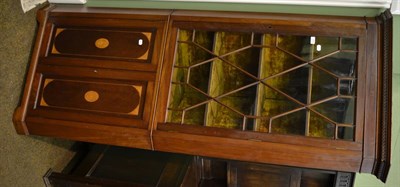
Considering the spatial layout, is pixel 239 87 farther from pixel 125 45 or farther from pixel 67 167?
pixel 67 167

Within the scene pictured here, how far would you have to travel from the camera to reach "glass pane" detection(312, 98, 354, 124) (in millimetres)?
958

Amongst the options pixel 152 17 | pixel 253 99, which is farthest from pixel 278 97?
pixel 152 17

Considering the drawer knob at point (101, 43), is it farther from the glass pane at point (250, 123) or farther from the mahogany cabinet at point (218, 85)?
the glass pane at point (250, 123)

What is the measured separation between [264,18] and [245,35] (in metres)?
0.08

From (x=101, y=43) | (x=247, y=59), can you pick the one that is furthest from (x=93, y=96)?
(x=247, y=59)

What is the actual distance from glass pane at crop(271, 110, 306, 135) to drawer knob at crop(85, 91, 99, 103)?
0.59 meters

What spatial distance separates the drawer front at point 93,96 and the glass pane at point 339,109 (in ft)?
1.86

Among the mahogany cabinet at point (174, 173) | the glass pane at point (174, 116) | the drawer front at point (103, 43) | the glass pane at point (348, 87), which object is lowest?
the mahogany cabinet at point (174, 173)

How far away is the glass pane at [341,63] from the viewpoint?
980mm

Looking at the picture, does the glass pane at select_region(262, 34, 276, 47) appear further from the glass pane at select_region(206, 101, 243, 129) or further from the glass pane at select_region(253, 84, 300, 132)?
the glass pane at select_region(206, 101, 243, 129)

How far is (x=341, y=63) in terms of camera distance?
100 cm

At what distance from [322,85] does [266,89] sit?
170mm

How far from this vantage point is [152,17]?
1.12 m

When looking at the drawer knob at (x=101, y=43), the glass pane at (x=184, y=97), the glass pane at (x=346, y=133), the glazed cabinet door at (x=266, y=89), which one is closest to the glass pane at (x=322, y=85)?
the glazed cabinet door at (x=266, y=89)
